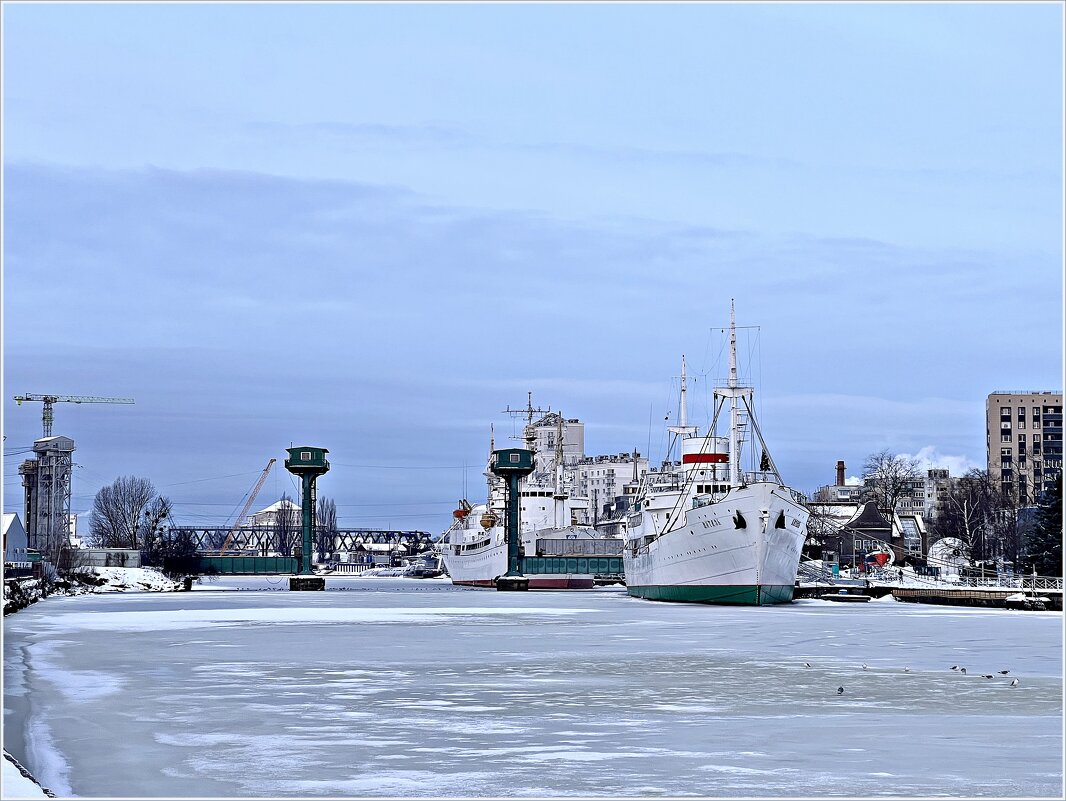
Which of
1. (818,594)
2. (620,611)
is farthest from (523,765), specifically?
(818,594)

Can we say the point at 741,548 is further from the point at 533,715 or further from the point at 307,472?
the point at 307,472

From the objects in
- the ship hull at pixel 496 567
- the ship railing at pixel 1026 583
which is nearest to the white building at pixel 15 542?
the ship hull at pixel 496 567

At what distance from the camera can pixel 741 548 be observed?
81.9 metres

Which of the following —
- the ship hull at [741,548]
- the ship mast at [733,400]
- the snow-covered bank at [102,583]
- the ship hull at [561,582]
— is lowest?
the ship hull at [561,582]

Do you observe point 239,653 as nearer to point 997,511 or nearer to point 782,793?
point 782,793

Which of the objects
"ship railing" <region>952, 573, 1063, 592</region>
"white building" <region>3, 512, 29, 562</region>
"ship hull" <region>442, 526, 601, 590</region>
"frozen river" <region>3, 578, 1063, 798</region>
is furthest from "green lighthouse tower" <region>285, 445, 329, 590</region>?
"frozen river" <region>3, 578, 1063, 798</region>

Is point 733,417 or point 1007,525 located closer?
point 733,417

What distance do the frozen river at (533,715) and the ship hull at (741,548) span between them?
3141cm

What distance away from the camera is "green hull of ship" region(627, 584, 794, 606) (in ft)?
273

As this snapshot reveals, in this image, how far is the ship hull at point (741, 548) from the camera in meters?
80.9

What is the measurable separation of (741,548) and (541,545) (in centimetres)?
8530

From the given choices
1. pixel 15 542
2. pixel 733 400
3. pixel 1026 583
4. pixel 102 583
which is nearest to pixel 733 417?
pixel 733 400

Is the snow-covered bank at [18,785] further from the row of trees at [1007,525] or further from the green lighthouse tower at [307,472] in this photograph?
the green lighthouse tower at [307,472]

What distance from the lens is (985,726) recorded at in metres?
23.1
